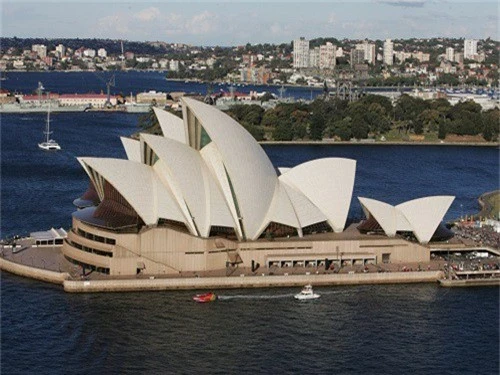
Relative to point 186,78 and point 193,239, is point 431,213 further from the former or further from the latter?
point 186,78

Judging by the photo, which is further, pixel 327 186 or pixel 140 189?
pixel 327 186

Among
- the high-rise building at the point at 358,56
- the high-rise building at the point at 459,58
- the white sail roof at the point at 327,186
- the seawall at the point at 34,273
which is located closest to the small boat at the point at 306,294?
the white sail roof at the point at 327,186

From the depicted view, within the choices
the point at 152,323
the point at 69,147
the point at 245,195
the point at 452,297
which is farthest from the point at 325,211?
the point at 69,147

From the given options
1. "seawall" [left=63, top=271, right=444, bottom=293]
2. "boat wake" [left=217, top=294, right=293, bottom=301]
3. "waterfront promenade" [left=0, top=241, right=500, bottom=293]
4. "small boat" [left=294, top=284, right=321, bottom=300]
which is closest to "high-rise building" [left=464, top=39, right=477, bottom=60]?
"waterfront promenade" [left=0, top=241, right=500, bottom=293]

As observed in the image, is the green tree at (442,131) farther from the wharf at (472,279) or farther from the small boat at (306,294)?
the small boat at (306,294)

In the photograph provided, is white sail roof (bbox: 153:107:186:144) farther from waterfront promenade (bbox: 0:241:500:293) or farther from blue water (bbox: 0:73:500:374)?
blue water (bbox: 0:73:500:374)

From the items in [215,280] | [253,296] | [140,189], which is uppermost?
[140,189]

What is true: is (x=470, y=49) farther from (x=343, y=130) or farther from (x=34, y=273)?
(x=34, y=273)

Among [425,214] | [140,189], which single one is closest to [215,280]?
[140,189]
